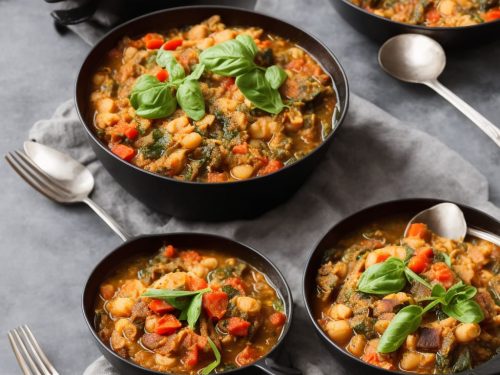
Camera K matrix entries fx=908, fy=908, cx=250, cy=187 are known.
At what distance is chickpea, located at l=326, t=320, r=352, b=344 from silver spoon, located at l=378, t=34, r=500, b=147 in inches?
84.1

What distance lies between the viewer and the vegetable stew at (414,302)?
166 inches

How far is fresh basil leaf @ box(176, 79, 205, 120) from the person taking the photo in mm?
5211

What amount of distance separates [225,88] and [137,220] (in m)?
0.95

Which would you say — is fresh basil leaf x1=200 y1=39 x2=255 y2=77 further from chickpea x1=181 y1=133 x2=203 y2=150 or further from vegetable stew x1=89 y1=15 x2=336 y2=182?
chickpea x1=181 y1=133 x2=203 y2=150

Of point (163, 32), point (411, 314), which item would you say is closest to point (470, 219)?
point (411, 314)

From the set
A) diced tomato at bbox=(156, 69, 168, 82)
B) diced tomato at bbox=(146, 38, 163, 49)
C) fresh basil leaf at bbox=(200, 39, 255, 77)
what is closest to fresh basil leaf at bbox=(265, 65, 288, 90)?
fresh basil leaf at bbox=(200, 39, 255, 77)

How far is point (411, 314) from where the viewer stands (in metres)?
4.18

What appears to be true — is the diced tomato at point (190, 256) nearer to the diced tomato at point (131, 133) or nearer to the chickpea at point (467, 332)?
the diced tomato at point (131, 133)

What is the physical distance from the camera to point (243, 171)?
507 cm

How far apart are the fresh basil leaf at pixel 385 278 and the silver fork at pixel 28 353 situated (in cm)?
162

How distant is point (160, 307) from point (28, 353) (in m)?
0.79

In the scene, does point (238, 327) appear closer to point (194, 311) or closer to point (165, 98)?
Answer: point (194, 311)

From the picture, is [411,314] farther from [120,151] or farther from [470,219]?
[120,151]

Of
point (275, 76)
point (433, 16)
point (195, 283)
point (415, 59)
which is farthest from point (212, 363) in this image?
point (433, 16)
